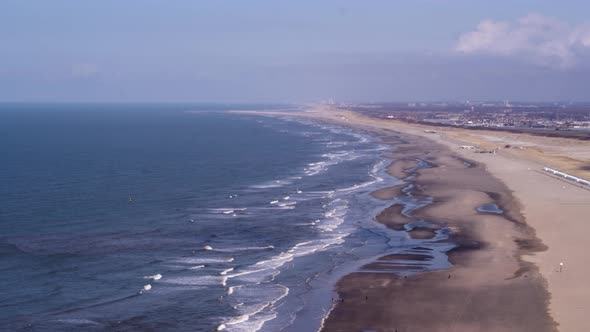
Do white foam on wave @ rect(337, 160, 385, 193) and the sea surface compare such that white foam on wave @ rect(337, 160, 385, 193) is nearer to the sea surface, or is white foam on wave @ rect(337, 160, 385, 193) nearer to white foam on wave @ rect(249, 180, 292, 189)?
the sea surface

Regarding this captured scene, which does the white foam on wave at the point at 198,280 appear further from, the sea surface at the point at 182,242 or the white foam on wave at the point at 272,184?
the white foam on wave at the point at 272,184

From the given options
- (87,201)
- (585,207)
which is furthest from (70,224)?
(585,207)

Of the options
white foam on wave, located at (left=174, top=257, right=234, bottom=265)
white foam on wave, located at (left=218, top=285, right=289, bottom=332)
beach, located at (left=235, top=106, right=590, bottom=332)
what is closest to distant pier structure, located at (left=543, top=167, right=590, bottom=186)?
beach, located at (left=235, top=106, right=590, bottom=332)

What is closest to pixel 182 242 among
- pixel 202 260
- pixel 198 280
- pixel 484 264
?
pixel 202 260

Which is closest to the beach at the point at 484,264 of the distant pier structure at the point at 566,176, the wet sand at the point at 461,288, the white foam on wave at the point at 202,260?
the wet sand at the point at 461,288

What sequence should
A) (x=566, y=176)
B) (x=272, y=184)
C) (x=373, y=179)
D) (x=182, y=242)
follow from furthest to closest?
(x=373, y=179) → (x=566, y=176) → (x=272, y=184) → (x=182, y=242)

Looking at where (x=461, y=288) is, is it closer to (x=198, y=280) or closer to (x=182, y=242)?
(x=198, y=280)
